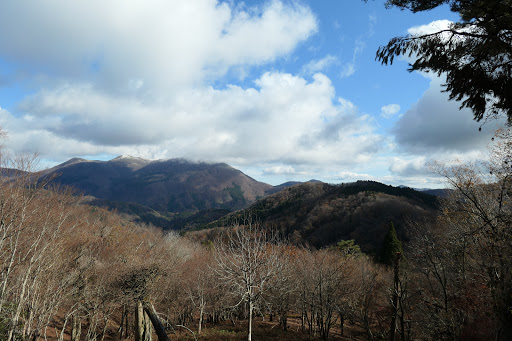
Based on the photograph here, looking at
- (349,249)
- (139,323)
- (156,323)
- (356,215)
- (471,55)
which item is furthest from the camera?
(356,215)

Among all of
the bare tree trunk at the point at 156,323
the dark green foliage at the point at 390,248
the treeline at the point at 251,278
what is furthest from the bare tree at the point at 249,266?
the dark green foliage at the point at 390,248

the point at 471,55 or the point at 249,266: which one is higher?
the point at 471,55

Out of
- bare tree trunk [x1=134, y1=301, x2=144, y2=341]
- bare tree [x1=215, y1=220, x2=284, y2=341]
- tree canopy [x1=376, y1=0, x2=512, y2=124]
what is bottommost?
bare tree trunk [x1=134, y1=301, x2=144, y2=341]

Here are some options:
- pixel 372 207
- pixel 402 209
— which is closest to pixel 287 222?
pixel 372 207

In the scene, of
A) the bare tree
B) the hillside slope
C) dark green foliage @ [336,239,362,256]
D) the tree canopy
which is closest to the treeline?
the bare tree

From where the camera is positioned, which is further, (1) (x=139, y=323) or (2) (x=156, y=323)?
(1) (x=139, y=323)

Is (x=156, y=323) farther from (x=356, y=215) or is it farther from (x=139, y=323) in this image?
(x=356, y=215)

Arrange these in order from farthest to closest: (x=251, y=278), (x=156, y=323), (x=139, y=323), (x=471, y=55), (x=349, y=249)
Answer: (x=349, y=249) → (x=139, y=323) → (x=156, y=323) → (x=251, y=278) → (x=471, y=55)

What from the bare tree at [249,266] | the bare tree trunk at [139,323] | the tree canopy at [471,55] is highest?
the tree canopy at [471,55]

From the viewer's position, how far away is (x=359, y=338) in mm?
26719

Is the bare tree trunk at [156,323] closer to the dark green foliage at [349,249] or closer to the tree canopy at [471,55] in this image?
the tree canopy at [471,55]

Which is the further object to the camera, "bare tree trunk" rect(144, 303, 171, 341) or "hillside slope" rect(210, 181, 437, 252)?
"hillside slope" rect(210, 181, 437, 252)

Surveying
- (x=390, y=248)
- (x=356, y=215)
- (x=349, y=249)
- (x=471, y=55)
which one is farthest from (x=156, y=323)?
(x=356, y=215)

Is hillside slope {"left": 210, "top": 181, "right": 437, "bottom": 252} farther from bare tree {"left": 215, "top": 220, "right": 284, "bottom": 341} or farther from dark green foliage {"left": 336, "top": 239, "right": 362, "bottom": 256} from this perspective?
bare tree {"left": 215, "top": 220, "right": 284, "bottom": 341}
